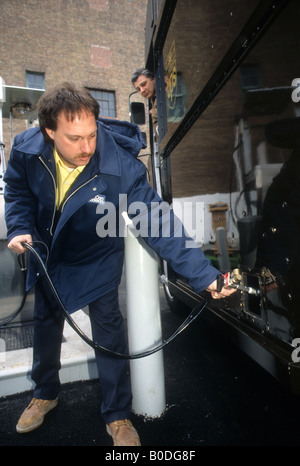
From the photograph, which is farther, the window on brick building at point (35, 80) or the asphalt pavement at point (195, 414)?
the window on brick building at point (35, 80)

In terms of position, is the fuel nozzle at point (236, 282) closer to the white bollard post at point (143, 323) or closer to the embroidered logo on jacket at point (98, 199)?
the white bollard post at point (143, 323)

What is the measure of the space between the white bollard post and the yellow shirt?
15.6 inches

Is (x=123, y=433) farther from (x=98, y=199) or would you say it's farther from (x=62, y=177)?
(x=62, y=177)

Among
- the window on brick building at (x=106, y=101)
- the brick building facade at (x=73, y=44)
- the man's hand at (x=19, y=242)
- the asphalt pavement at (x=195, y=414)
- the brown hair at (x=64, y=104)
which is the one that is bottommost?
the asphalt pavement at (x=195, y=414)

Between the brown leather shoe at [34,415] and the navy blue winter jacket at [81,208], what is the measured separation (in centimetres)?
60

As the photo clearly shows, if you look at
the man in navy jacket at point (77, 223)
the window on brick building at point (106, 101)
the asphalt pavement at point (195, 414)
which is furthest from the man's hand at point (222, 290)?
the window on brick building at point (106, 101)

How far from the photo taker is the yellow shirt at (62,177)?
5.74 feet

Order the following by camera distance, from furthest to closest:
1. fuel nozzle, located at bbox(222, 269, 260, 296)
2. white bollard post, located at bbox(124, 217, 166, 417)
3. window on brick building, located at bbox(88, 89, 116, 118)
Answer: window on brick building, located at bbox(88, 89, 116, 118) → white bollard post, located at bbox(124, 217, 166, 417) → fuel nozzle, located at bbox(222, 269, 260, 296)

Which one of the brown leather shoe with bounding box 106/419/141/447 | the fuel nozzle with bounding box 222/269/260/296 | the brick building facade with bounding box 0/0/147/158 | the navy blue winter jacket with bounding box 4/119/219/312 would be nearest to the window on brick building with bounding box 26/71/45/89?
the brick building facade with bounding box 0/0/147/158

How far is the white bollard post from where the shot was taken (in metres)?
1.84

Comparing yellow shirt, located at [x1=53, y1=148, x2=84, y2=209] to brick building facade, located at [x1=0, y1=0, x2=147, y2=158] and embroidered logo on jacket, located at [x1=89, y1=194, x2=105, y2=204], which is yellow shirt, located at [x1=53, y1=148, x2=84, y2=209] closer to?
embroidered logo on jacket, located at [x1=89, y1=194, x2=105, y2=204]

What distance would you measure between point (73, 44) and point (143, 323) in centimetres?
1554

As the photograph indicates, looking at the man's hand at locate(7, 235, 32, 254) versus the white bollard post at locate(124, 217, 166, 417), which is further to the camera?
the white bollard post at locate(124, 217, 166, 417)
